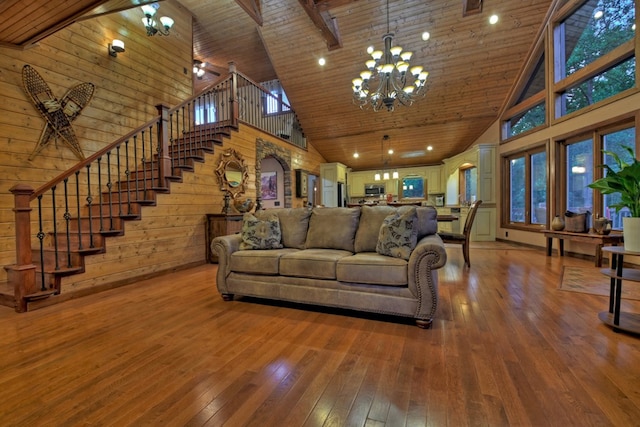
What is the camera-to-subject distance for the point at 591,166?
4.79m

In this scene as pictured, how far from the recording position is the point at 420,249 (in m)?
2.22

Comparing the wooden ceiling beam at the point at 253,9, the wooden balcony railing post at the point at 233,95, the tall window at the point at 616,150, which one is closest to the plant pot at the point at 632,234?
the tall window at the point at 616,150

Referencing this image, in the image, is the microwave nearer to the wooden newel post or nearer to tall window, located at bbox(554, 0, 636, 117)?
tall window, located at bbox(554, 0, 636, 117)

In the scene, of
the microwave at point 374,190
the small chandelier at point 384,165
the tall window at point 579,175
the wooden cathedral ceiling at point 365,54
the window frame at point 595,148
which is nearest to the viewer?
the window frame at point 595,148

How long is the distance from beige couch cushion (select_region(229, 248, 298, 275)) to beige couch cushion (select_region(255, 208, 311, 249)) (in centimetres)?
28

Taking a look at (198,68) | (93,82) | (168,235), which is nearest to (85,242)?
(168,235)

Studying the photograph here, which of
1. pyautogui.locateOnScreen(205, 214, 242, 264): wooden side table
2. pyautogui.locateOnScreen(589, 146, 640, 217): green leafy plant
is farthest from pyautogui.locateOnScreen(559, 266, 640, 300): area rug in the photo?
pyautogui.locateOnScreen(205, 214, 242, 264): wooden side table

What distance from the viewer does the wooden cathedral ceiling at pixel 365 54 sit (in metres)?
5.20

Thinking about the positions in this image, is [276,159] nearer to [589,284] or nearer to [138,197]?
[138,197]

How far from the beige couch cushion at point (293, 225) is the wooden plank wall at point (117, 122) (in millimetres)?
1800

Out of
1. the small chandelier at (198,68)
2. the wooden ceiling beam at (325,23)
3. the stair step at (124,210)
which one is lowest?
the stair step at (124,210)

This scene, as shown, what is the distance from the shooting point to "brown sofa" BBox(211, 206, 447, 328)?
2.24 meters

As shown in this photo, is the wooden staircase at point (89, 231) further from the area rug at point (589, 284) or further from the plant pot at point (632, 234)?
the area rug at point (589, 284)

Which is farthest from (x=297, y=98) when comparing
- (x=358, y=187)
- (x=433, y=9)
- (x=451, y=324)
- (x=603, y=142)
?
(x=451, y=324)
